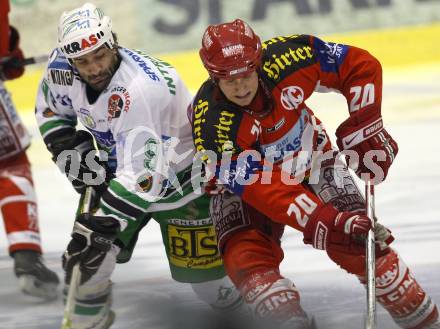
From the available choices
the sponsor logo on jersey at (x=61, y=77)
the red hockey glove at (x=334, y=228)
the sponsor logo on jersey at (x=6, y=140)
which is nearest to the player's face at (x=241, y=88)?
the red hockey glove at (x=334, y=228)

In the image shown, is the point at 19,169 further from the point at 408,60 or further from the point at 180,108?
the point at 408,60

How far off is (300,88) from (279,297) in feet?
2.29

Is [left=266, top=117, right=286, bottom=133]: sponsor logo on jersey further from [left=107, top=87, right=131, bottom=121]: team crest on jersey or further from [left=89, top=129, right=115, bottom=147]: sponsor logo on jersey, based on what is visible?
[left=89, top=129, right=115, bottom=147]: sponsor logo on jersey

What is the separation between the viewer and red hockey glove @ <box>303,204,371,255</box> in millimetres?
3369

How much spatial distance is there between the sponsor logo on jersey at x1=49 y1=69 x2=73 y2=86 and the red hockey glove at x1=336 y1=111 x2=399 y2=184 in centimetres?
100

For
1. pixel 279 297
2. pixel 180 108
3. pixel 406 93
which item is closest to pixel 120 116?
pixel 180 108

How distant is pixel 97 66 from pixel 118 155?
0.33m

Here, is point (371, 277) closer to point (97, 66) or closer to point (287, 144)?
point (287, 144)

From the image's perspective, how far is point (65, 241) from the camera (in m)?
5.36

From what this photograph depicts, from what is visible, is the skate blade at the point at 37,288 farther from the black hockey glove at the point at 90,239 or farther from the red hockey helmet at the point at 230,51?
the red hockey helmet at the point at 230,51

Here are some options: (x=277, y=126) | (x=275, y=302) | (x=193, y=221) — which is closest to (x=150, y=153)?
(x=277, y=126)

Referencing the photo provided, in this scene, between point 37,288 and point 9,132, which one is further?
point 9,132

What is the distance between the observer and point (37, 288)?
15.4 ft

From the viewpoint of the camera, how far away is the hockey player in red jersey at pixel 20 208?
4.72m
